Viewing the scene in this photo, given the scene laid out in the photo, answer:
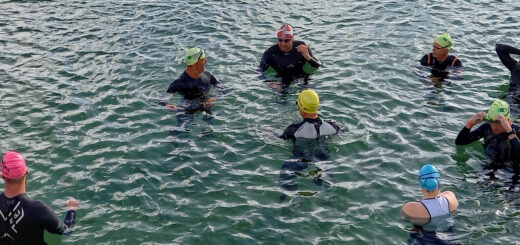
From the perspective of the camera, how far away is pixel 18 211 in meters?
9.05

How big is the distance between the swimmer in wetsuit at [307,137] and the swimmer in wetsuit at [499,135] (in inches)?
136

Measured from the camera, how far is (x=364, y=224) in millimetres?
11312

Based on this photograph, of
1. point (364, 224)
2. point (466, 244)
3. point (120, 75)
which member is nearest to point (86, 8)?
point (120, 75)

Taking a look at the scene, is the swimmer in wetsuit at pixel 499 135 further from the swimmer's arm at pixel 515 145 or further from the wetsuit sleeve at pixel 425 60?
the wetsuit sleeve at pixel 425 60

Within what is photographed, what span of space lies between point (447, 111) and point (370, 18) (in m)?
7.93

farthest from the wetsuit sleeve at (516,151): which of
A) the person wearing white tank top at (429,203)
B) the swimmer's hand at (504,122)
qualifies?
the person wearing white tank top at (429,203)

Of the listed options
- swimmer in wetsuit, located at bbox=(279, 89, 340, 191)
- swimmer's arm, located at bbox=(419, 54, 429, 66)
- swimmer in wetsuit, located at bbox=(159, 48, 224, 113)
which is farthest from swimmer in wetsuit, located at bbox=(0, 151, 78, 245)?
swimmer's arm, located at bbox=(419, 54, 429, 66)

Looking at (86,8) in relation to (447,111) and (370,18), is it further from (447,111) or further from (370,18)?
(447,111)

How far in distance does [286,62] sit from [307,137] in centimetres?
519

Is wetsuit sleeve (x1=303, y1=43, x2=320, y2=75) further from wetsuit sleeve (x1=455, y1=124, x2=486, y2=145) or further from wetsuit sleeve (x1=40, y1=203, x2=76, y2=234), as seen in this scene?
wetsuit sleeve (x1=40, y1=203, x2=76, y2=234)

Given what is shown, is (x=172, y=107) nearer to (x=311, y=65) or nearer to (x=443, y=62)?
(x=311, y=65)

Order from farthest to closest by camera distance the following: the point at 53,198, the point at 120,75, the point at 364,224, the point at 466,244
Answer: the point at 120,75, the point at 53,198, the point at 364,224, the point at 466,244

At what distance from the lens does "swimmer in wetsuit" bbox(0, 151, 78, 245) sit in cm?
905

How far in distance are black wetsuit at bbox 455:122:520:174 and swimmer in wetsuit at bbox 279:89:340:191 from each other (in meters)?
3.17
